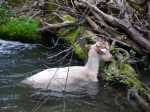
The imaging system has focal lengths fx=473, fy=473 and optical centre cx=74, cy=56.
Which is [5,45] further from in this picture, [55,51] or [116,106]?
[116,106]

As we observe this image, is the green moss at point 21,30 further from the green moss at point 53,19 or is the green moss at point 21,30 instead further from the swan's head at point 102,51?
the swan's head at point 102,51

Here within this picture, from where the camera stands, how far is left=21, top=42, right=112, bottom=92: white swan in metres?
9.55

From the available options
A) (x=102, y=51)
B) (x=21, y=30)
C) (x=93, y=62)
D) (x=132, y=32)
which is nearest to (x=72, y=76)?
→ (x=93, y=62)

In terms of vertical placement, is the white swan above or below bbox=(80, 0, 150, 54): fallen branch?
below

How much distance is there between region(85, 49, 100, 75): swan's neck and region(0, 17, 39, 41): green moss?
4084 mm

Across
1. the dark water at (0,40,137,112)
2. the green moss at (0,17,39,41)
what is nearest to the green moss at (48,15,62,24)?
the green moss at (0,17,39,41)

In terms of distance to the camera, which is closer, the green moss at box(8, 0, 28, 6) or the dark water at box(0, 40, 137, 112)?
the dark water at box(0, 40, 137, 112)

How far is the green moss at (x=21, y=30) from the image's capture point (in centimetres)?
1421

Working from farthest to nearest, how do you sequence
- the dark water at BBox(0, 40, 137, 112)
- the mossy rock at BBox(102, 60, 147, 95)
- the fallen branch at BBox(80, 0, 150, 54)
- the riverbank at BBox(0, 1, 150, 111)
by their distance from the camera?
the riverbank at BBox(0, 1, 150, 111) → the mossy rock at BBox(102, 60, 147, 95) → the fallen branch at BBox(80, 0, 150, 54) → the dark water at BBox(0, 40, 137, 112)

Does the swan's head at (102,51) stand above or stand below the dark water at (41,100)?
above

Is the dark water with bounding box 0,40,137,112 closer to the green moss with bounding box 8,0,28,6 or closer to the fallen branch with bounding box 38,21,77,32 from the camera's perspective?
the fallen branch with bounding box 38,21,77,32

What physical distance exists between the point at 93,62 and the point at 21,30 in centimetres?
457

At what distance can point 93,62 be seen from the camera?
10312 millimetres

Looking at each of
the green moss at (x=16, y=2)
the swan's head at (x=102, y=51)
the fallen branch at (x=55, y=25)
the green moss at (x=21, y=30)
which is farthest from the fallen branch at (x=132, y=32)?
the green moss at (x=16, y=2)
